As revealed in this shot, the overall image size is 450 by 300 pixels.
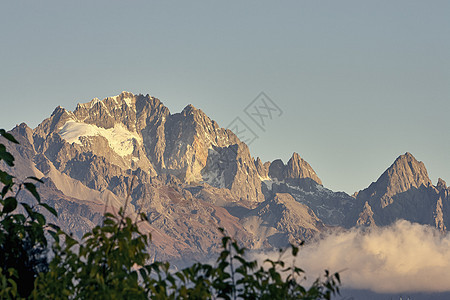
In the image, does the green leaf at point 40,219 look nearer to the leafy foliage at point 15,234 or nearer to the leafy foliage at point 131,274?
the leafy foliage at point 15,234

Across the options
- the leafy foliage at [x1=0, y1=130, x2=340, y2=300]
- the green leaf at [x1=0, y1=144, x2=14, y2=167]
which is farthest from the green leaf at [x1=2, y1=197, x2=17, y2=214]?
the green leaf at [x1=0, y1=144, x2=14, y2=167]

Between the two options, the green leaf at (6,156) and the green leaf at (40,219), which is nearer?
the green leaf at (6,156)

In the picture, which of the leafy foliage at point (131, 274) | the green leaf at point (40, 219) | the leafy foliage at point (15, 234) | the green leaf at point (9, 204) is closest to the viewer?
the leafy foliage at point (131, 274)

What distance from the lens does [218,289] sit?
13023mm

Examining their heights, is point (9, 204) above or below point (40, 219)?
below

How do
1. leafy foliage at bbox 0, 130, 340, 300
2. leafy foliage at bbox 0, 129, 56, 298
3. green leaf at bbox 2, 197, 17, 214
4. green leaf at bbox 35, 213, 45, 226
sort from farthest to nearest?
green leaf at bbox 35, 213, 45, 226 < leafy foliage at bbox 0, 129, 56, 298 < green leaf at bbox 2, 197, 17, 214 < leafy foliage at bbox 0, 130, 340, 300

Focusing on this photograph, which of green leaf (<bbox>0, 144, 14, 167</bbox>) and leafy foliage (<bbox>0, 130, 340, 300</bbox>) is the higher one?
green leaf (<bbox>0, 144, 14, 167</bbox>)

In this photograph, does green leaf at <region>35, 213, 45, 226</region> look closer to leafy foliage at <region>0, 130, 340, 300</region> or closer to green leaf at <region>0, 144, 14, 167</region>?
leafy foliage at <region>0, 130, 340, 300</region>

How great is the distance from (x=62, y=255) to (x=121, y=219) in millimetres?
1639

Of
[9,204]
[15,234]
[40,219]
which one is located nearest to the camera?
[9,204]

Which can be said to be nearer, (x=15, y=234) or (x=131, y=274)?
(x=131, y=274)

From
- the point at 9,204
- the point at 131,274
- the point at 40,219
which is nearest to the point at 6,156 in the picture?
the point at 9,204

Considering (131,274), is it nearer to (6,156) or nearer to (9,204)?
(9,204)

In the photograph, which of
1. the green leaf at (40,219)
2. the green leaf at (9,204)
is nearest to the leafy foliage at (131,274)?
the green leaf at (9,204)
